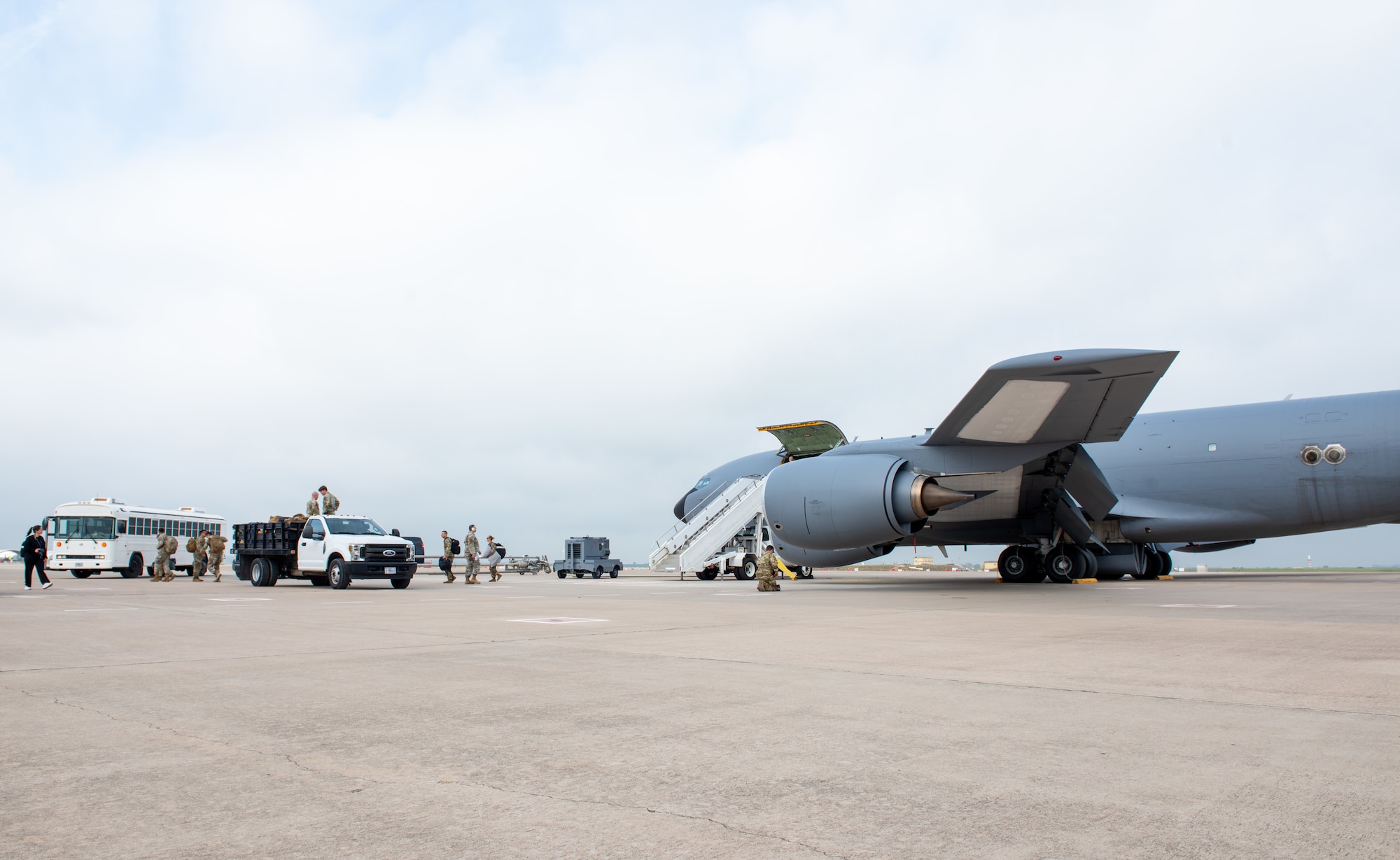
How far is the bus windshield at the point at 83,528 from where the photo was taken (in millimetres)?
30531

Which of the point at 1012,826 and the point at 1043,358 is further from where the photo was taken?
the point at 1043,358

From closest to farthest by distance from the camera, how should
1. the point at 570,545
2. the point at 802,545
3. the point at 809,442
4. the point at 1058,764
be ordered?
1. the point at 1058,764
2. the point at 802,545
3. the point at 809,442
4. the point at 570,545

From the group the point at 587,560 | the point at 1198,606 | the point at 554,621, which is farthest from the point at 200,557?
the point at 1198,606

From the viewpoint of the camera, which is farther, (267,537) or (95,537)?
(95,537)

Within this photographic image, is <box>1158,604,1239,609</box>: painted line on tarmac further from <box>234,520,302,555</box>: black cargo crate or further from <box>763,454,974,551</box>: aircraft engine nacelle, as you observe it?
<box>234,520,302,555</box>: black cargo crate

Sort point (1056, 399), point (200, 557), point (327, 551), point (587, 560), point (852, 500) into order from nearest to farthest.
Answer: point (1056, 399)
point (852, 500)
point (327, 551)
point (200, 557)
point (587, 560)

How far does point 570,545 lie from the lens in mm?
37438

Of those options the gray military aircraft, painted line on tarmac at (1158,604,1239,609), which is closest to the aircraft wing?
the gray military aircraft

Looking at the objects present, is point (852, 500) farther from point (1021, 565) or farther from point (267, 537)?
point (267, 537)

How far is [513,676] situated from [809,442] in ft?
58.6

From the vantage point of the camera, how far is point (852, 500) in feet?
51.0

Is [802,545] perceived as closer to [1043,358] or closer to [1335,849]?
[1043,358]

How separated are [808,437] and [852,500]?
7195 mm

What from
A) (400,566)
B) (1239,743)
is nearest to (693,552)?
(400,566)
